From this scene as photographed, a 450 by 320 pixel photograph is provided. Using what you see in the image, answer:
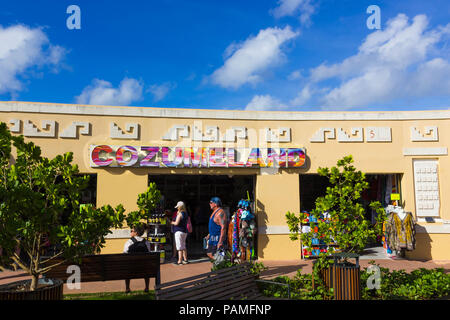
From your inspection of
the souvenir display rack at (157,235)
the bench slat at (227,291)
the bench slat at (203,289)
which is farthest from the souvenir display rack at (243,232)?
the bench slat at (203,289)

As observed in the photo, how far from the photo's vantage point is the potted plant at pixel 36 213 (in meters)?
4.55

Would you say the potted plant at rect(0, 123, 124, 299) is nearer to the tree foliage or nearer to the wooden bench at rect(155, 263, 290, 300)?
the tree foliage

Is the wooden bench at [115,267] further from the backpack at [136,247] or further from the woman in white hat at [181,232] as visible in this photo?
the woman in white hat at [181,232]

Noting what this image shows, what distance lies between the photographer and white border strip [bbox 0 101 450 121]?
10.7 metres

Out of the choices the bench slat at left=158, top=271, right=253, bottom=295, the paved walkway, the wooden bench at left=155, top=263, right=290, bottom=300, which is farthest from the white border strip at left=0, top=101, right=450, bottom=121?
the bench slat at left=158, top=271, right=253, bottom=295

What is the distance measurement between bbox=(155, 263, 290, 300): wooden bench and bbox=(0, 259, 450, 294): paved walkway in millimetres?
2802

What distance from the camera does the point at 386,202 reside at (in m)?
12.9

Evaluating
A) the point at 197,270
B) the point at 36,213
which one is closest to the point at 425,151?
the point at 197,270

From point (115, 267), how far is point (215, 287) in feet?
7.73

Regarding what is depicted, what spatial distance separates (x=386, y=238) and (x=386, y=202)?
5.57ft

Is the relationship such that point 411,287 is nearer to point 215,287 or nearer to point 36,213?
point 215,287

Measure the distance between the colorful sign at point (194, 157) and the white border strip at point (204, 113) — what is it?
1099 millimetres
